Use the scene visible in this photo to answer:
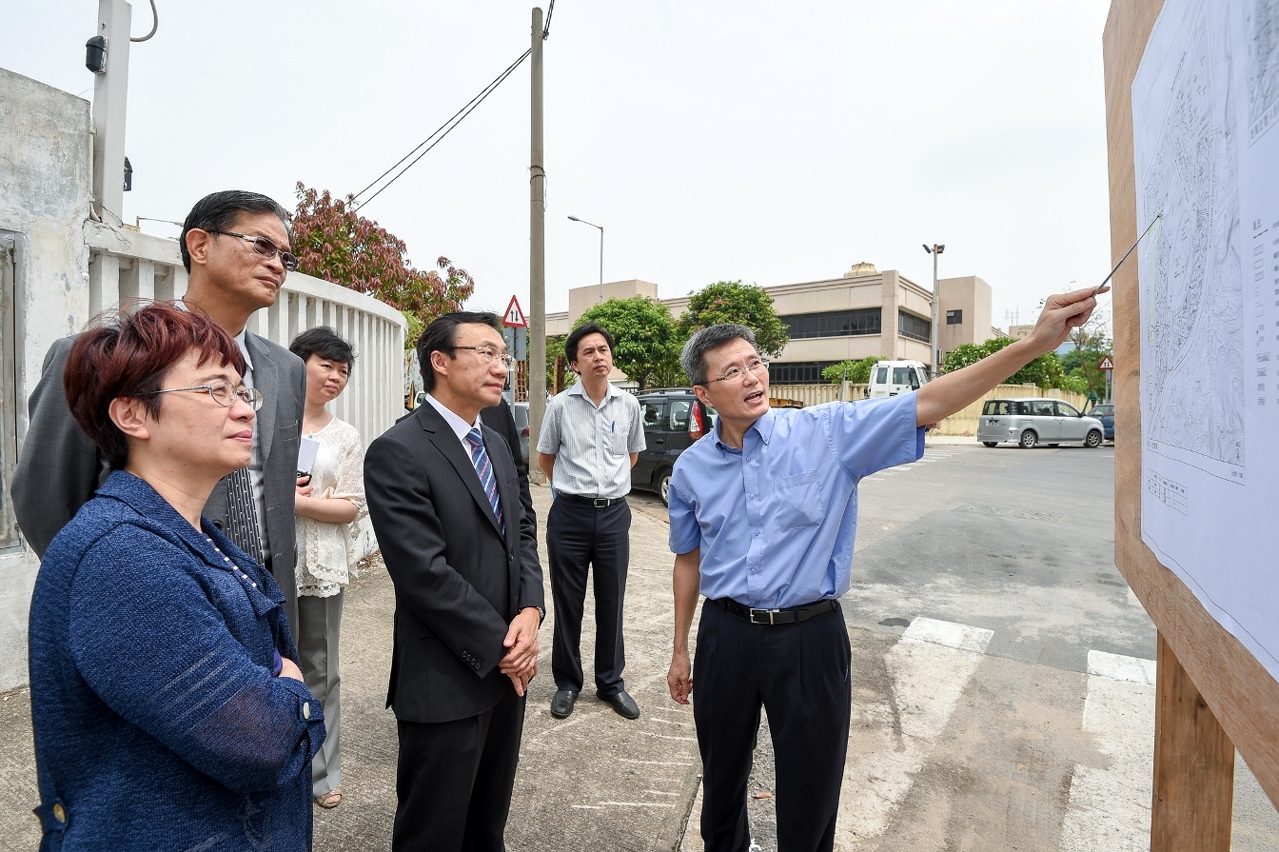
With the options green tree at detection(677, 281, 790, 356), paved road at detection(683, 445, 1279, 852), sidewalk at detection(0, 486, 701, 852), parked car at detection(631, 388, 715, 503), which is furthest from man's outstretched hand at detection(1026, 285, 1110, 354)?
green tree at detection(677, 281, 790, 356)

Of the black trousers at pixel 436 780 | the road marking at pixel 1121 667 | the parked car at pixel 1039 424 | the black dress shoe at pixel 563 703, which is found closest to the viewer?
the black trousers at pixel 436 780

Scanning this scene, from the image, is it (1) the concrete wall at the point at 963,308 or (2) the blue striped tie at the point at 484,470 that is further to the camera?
(1) the concrete wall at the point at 963,308

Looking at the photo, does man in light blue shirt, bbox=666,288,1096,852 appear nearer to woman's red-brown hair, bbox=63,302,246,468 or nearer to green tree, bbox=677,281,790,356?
woman's red-brown hair, bbox=63,302,246,468

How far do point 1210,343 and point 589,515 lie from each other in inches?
120

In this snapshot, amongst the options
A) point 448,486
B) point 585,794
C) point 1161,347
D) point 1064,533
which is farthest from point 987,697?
point 1064,533

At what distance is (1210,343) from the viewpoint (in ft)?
3.95

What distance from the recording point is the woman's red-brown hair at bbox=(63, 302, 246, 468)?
128 cm

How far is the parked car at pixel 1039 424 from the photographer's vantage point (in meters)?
20.6

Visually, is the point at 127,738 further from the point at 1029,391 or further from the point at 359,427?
the point at 1029,391

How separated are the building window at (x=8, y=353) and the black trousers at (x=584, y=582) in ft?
8.35

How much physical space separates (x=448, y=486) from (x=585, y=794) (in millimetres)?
1588

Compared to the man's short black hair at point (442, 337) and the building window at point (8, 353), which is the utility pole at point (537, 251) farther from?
the man's short black hair at point (442, 337)

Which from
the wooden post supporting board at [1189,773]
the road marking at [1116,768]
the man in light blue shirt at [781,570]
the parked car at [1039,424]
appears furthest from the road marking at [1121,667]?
the parked car at [1039,424]

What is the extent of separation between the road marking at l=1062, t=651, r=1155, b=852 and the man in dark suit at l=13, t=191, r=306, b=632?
289cm
